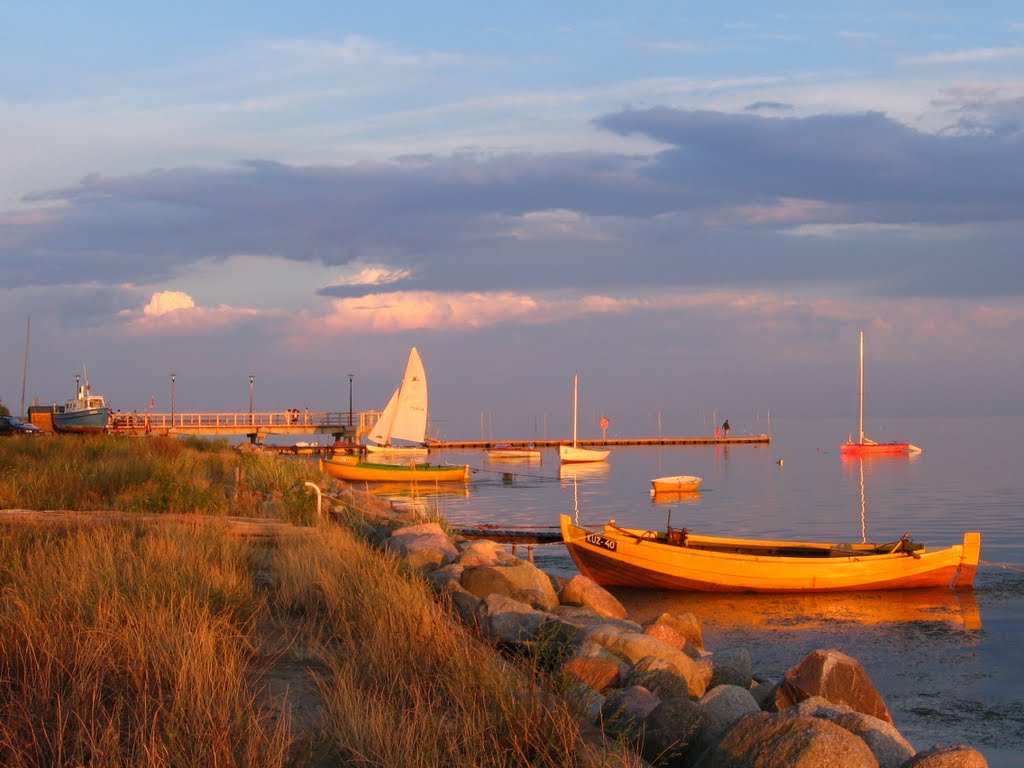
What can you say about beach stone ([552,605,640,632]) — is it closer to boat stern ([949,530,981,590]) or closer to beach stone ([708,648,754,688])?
beach stone ([708,648,754,688])

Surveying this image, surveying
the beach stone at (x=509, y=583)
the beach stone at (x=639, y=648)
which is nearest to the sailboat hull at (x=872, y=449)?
the beach stone at (x=509, y=583)

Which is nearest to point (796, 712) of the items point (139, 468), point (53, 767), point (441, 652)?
point (441, 652)

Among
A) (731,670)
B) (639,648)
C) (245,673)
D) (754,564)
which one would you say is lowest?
(754,564)

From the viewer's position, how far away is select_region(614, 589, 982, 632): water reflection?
20.7 meters

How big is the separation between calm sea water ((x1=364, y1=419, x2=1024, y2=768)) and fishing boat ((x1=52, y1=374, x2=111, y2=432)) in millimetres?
23315

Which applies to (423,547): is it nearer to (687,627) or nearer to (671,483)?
(687,627)

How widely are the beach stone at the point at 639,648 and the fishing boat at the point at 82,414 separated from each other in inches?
2157

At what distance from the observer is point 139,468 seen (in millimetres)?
22609

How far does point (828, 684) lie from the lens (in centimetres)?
1001

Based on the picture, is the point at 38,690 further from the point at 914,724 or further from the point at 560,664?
the point at 914,724

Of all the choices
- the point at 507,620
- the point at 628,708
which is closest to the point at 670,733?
the point at 628,708

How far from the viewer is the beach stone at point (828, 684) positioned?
9.93 meters

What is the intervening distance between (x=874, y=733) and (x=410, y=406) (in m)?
59.9

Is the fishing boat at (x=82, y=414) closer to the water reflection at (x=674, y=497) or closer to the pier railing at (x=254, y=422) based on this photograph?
the pier railing at (x=254, y=422)
